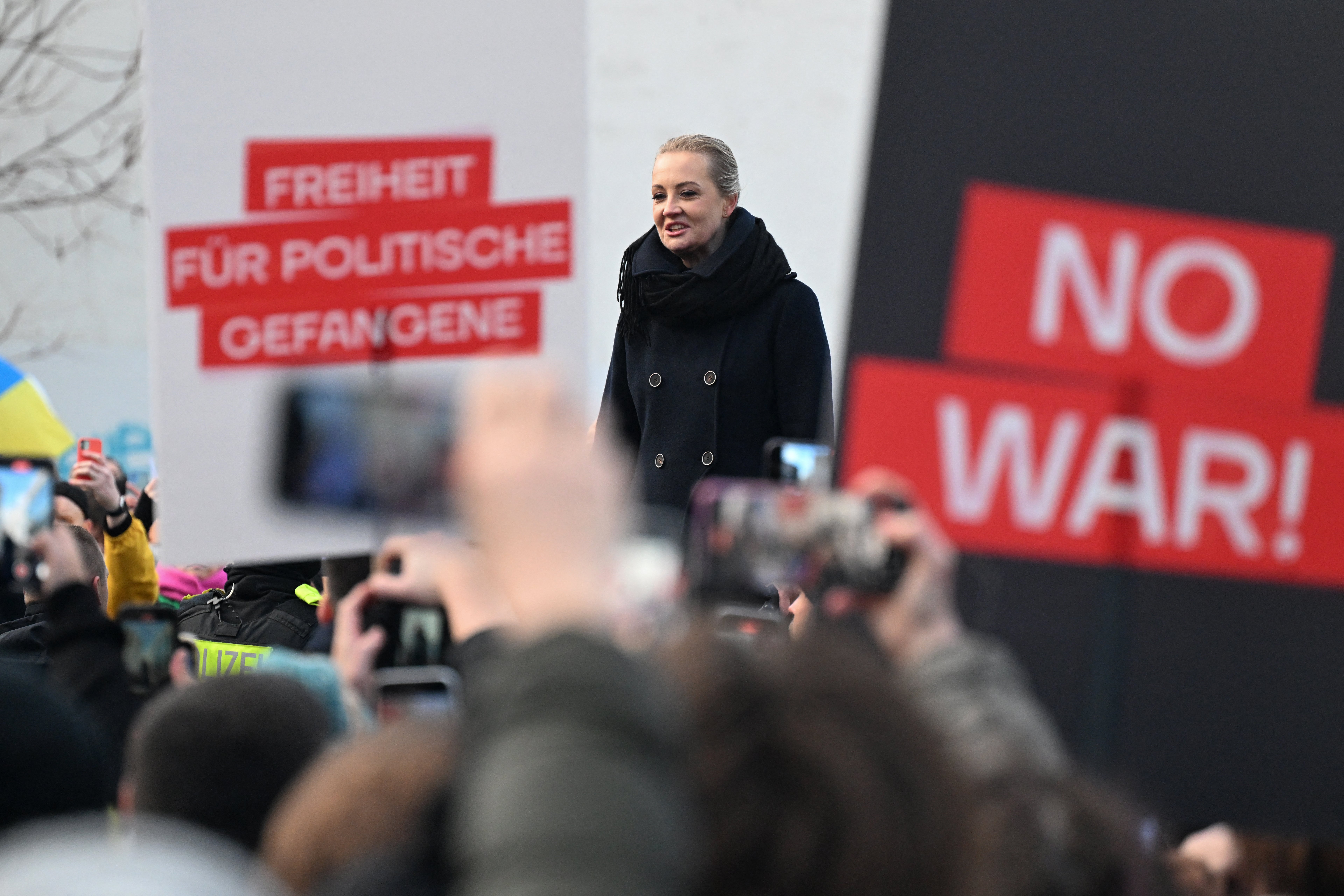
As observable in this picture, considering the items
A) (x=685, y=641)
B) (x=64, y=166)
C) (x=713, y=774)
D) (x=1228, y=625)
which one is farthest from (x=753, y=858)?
(x=64, y=166)

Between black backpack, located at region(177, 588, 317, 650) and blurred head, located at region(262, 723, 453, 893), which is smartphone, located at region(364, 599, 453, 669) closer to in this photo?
blurred head, located at region(262, 723, 453, 893)

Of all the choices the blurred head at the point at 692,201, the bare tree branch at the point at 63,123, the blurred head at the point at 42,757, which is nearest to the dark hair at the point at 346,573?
A: the blurred head at the point at 42,757

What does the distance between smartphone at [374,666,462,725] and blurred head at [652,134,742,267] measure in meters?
1.62

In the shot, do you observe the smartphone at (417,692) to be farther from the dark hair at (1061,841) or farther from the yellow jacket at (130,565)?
the yellow jacket at (130,565)

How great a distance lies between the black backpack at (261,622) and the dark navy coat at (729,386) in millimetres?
1018

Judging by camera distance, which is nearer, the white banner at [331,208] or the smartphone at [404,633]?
the smartphone at [404,633]

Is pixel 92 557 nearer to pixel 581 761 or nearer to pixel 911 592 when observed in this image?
pixel 911 592

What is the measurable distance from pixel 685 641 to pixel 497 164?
159 cm

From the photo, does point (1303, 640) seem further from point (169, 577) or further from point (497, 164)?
point (169, 577)

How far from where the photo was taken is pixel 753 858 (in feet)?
2.72

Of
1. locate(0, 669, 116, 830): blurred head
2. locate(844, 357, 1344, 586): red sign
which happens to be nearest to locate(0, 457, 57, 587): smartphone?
locate(0, 669, 116, 830): blurred head

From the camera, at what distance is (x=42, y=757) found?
1326 mm

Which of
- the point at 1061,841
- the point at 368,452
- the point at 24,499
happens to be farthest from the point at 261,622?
the point at 1061,841

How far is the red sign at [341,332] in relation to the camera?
236 cm
